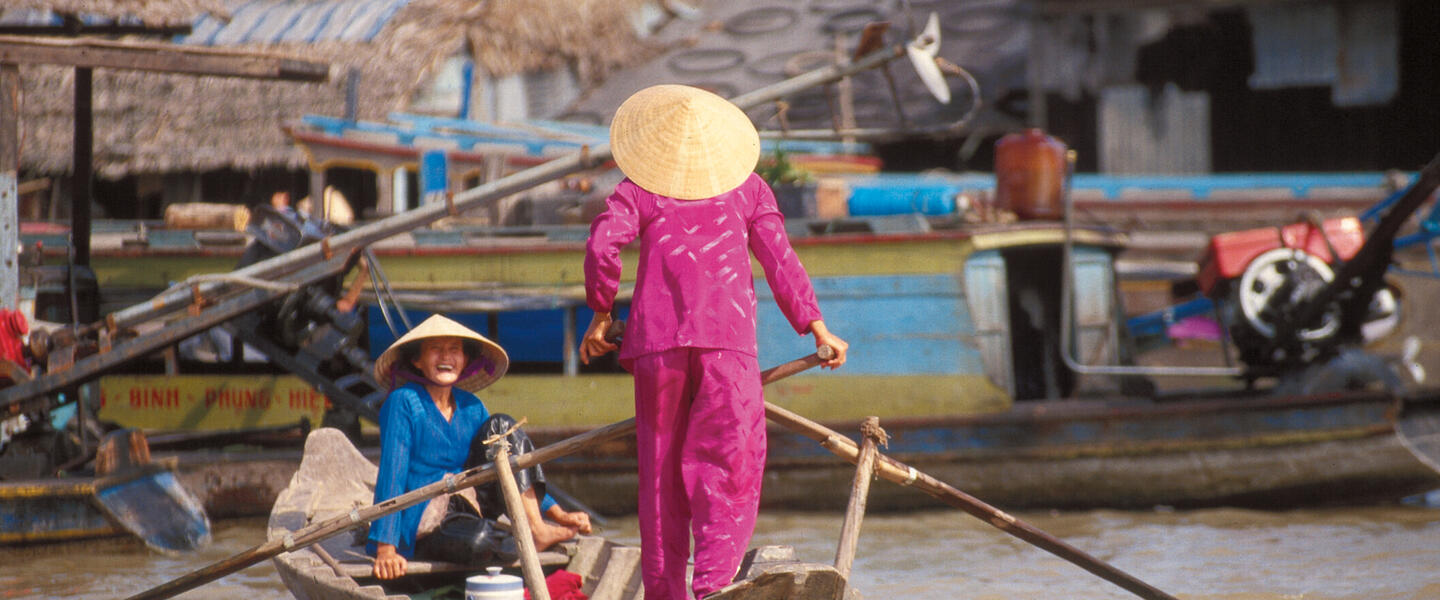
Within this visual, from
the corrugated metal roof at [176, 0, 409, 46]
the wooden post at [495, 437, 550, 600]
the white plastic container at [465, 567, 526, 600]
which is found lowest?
the white plastic container at [465, 567, 526, 600]

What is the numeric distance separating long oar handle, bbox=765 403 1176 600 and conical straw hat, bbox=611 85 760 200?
718 mm

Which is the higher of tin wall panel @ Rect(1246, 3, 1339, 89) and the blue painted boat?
tin wall panel @ Rect(1246, 3, 1339, 89)

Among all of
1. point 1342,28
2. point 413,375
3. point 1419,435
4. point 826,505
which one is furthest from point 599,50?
point 413,375

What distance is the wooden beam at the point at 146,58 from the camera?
7.84 metres

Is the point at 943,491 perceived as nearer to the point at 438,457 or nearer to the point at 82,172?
the point at 438,457

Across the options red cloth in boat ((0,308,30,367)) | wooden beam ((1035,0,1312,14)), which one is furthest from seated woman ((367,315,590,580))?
wooden beam ((1035,0,1312,14))

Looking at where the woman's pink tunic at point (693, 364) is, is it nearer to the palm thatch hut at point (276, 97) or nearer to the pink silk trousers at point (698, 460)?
the pink silk trousers at point (698, 460)

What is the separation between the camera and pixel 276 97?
48.4ft

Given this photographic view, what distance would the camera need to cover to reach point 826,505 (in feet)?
A: 29.5

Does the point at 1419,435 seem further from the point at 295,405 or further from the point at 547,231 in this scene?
the point at 295,405

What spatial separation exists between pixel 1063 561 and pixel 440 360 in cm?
401

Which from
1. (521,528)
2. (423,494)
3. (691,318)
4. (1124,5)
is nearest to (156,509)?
(423,494)

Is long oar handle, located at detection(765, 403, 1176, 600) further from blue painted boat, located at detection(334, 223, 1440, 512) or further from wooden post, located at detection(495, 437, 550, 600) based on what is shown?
blue painted boat, located at detection(334, 223, 1440, 512)

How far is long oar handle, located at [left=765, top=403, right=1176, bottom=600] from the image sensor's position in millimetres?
4387
